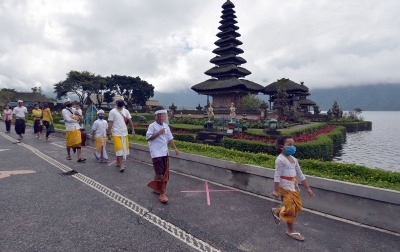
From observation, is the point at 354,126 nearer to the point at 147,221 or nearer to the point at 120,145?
the point at 120,145

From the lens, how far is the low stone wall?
12.8ft

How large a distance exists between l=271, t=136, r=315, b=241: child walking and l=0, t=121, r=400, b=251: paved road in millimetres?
266

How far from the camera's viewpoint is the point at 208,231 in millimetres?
3738

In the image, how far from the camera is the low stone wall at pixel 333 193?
12.8ft

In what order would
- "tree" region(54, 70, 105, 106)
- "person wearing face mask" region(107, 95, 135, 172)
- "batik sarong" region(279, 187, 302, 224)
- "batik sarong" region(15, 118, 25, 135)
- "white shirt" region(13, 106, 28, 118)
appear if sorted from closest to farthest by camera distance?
1. "batik sarong" region(279, 187, 302, 224)
2. "person wearing face mask" region(107, 95, 135, 172)
3. "white shirt" region(13, 106, 28, 118)
4. "batik sarong" region(15, 118, 25, 135)
5. "tree" region(54, 70, 105, 106)

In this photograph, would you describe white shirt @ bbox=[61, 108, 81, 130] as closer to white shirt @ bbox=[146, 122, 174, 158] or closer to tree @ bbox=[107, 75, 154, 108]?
white shirt @ bbox=[146, 122, 174, 158]

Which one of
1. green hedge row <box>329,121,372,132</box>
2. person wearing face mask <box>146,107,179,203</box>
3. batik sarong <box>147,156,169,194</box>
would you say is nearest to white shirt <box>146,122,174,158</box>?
person wearing face mask <box>146,107,179,203</box>

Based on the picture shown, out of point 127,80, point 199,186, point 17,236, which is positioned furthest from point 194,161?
point 127,80

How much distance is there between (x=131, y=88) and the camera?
216 ft

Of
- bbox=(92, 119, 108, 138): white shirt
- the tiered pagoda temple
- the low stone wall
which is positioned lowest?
the low stone wall

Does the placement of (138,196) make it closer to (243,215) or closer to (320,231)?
(243,215)

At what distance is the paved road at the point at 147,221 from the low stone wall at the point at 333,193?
0.21 meters

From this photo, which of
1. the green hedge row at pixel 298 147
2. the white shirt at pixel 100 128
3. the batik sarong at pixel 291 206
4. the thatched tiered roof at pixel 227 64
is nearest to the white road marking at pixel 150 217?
the batik sarong at pixel 291 206

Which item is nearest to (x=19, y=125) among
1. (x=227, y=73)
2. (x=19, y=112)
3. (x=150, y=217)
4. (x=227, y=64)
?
(x=19, y=112)
